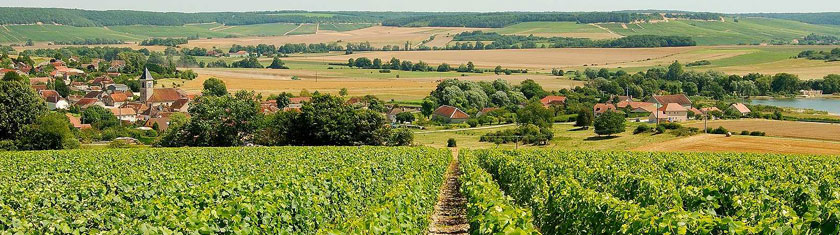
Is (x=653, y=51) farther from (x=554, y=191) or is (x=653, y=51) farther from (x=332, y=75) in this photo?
(x=554, y=191)

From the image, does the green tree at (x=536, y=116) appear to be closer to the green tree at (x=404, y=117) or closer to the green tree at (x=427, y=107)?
the green tree at (x=404, y=117)

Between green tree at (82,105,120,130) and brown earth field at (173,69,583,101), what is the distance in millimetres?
30052

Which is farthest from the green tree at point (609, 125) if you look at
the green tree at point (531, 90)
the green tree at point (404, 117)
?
the green tree at point (531, 90)

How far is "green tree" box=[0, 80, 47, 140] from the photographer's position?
208 feet

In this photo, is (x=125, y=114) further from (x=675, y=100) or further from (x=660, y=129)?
(x=675, y=100)

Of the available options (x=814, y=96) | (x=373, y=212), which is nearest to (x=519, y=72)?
(x=814, y=96)

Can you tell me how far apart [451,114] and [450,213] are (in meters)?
72.6

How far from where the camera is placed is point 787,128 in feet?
224

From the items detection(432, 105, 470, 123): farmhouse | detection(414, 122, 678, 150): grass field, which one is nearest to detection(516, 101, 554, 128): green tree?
detection(414, 122, 678, 150): grass field

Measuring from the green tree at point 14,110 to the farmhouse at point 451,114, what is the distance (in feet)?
140

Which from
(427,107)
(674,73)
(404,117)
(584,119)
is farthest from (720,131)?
(674,73)

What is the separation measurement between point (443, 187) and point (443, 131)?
5084 cm

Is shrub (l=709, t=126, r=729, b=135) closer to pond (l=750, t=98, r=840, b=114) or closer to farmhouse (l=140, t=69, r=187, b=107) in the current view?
pond (l=750, t=98, r=840, b=114)

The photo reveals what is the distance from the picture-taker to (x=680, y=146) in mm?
58000
